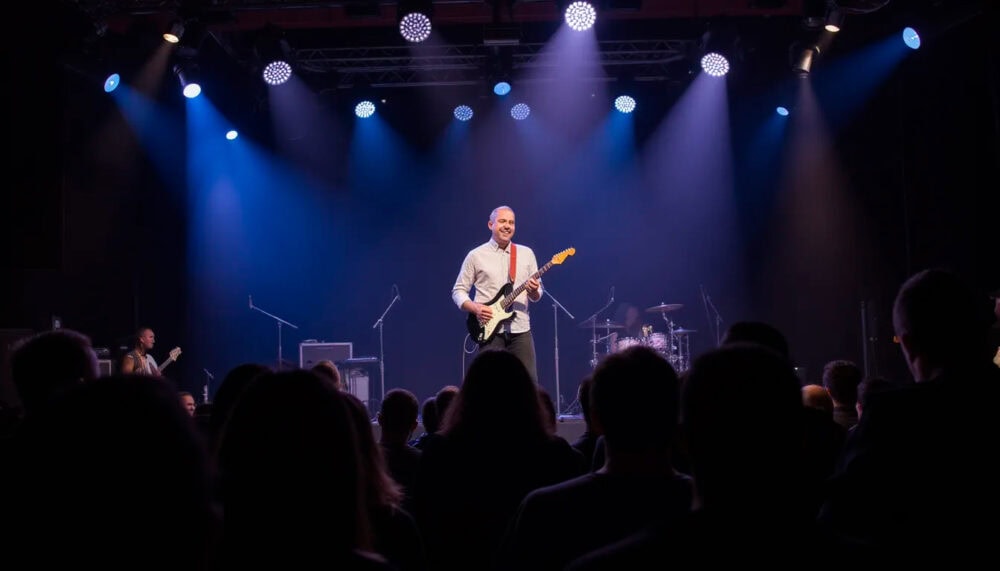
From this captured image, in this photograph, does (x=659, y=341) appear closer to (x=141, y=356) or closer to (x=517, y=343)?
(x=517, y=343)

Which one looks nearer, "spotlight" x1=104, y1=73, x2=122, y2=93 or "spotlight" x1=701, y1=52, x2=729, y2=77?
"spotlight" x1=104, y1=73, x2=122, y2=93

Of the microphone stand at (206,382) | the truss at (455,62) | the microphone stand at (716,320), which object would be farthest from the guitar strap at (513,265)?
the microphone stand at (206,382)

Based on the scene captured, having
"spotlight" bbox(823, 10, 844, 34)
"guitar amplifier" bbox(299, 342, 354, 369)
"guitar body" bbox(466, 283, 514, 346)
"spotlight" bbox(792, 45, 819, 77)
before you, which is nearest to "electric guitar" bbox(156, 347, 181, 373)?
"guitar amplifier" bbox(299, 342, 354, 369)

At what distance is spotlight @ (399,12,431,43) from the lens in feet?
27.9

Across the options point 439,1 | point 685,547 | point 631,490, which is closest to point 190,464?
point 685,547

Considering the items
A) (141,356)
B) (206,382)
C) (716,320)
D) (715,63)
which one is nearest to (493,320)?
(715,63)

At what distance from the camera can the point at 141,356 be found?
1071 centimetres

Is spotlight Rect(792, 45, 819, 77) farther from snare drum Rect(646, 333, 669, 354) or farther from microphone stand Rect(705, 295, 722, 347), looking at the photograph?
microphone stand Rect(705, 295, 722, 347)

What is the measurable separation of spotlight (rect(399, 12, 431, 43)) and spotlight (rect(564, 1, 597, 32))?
1.43 m

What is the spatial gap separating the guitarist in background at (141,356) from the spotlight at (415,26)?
5276mm

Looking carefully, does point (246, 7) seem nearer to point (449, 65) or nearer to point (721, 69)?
point (449, 65)

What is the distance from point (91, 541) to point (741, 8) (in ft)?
35.4

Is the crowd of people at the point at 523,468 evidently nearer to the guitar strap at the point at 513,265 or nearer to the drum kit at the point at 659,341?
the guitar strap at the point at 513,265

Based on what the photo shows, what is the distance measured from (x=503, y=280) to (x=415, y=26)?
2868mm
